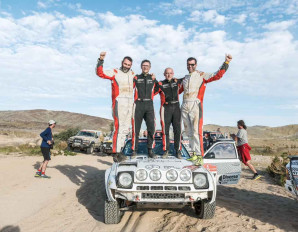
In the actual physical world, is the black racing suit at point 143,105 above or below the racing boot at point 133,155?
above

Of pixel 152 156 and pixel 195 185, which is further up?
pixel 152 156

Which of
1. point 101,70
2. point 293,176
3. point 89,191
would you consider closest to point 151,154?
point 101,70

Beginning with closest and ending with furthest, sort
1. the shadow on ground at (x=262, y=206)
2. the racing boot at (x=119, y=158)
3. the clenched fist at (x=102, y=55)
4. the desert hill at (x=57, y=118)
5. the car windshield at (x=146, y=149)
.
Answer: the shadow on ground at (x=262, y=206), the racing boot at (x=119, y=158), the clenched fist at (x=102, y=55), the car windshield at (x=146, y=149), the desert hill at (x=57, y=118)

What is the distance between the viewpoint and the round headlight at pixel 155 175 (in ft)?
14.3

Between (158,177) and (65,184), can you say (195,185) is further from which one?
(65,184)

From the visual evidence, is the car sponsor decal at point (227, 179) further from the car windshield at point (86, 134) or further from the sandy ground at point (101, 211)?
the car windshield at point (86, 134)

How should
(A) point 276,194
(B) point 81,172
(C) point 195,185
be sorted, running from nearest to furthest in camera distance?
(C) point 195,185
(A) point 276,194
(B) point 81,172

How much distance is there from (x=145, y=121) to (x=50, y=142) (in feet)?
15.4

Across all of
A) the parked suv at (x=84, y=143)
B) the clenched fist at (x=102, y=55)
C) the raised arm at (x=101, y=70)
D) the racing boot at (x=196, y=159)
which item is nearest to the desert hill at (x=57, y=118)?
the parked suv at (x=84, y=143)

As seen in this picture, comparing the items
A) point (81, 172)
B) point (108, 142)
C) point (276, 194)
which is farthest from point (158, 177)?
point (108, 142)

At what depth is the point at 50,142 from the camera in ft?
30.8

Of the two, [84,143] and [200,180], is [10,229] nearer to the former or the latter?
[200,180]

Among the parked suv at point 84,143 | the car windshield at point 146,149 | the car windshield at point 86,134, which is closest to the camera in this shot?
the car windshield at point 146,149

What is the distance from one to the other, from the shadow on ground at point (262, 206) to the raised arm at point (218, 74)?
8.93 feet
